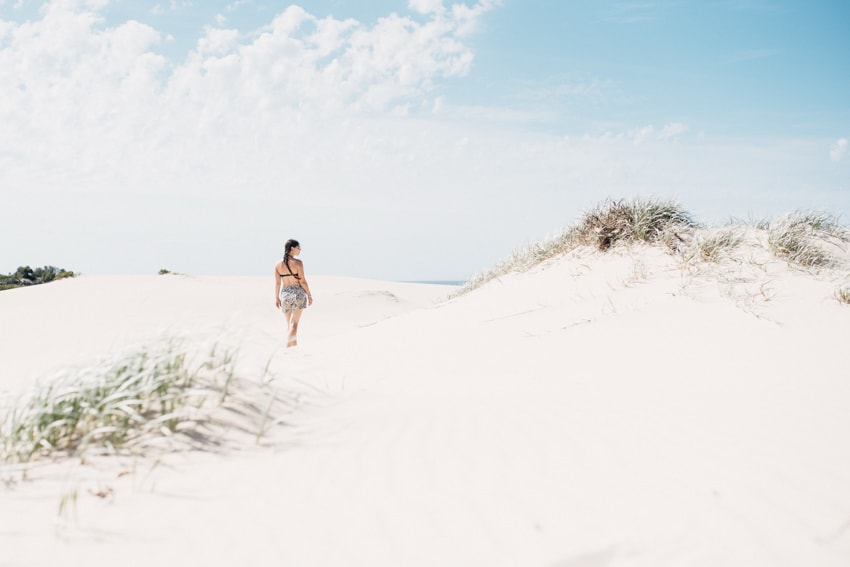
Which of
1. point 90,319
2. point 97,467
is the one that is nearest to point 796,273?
point 97,467

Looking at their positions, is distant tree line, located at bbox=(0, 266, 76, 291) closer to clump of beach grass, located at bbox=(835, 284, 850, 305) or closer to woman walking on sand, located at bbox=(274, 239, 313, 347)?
woman walking on sand, located at bbox=(274, 239, 313, 347)

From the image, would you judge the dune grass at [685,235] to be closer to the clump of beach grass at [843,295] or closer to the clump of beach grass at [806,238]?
the clump of beach grass at [806,238]

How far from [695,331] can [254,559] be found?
5694 millimetres

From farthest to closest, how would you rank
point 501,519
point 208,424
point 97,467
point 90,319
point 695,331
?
point 90,319 → point 695,331 → point 208,424 → point 97,467 → point 501,519

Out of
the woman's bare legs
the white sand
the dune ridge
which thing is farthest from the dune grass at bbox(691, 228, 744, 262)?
the woman's bare legs

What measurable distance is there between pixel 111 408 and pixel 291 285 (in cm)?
608

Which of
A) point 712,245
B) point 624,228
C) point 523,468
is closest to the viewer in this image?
point 523,468

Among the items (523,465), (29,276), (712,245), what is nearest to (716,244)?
(712,245)

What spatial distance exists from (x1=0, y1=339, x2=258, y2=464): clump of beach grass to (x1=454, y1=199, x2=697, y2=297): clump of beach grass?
822cm

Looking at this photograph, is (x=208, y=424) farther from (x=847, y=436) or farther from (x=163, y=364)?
(x=847, y=436)

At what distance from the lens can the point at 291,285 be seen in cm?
942

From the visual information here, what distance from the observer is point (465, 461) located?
327 cm

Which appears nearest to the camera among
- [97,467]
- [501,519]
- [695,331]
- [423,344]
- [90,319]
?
[501,519]

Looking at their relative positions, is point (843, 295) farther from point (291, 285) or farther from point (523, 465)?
point (291, 285)
